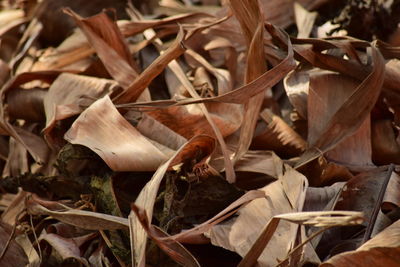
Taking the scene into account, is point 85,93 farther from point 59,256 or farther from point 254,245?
point 254,245

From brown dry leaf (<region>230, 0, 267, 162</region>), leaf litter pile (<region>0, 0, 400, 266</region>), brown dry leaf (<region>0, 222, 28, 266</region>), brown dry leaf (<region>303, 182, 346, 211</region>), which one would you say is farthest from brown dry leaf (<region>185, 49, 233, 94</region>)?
brown dry leaf (<region>0, 222, 28, 266</region>)

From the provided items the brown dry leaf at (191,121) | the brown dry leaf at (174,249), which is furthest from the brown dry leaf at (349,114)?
the brown dry leaf at (174,249)

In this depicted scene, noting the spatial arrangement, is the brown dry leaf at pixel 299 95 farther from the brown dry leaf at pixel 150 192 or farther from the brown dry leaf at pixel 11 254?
the brown dry leaf at pixel 11 254

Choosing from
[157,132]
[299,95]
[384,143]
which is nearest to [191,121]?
[157,132]

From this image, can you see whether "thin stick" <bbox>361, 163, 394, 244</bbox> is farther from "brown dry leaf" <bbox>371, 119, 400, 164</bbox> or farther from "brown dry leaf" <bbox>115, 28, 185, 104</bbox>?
"brown dry leaf" <bbox>115, 28, 185, 104</bbox>

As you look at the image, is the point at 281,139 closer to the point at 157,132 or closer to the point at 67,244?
the point at 157,132

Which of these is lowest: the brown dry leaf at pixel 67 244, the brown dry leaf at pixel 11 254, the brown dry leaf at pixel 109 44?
the brown dry leaf at pixel 11 254

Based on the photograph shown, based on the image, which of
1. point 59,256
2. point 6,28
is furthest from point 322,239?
point 6,28
